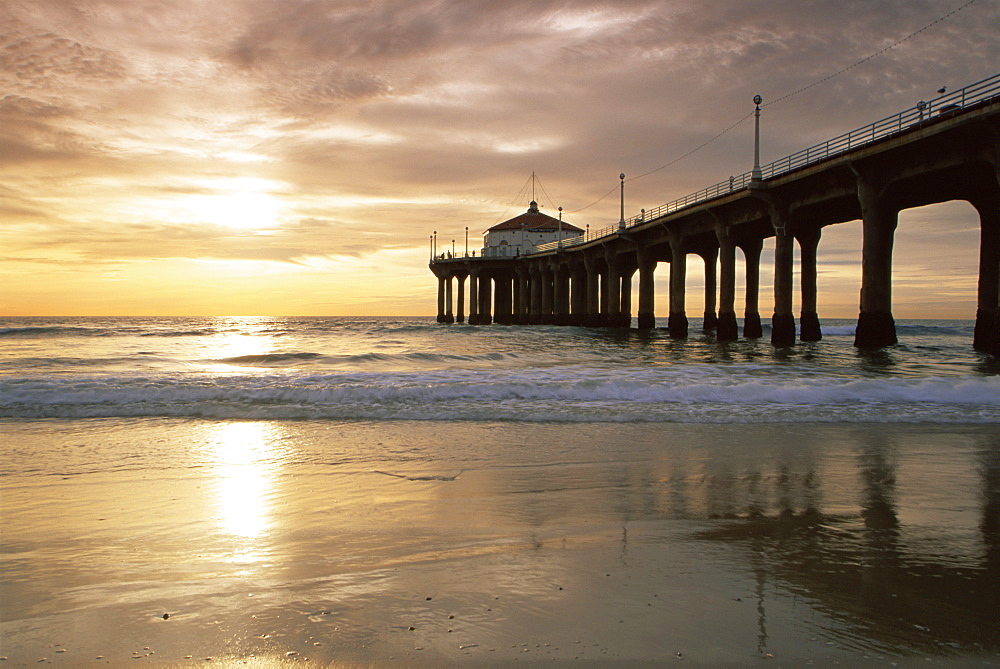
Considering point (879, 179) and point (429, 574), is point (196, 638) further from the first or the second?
point (879, 179)

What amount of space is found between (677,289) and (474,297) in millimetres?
39752

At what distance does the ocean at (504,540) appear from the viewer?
2.61 metres

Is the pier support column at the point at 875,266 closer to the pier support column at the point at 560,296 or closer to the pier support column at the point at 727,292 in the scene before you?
the pier support column at the point at 727,292

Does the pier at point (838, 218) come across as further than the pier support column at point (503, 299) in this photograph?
No

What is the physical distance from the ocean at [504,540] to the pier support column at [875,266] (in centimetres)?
1811

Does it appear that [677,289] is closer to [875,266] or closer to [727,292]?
[727,292]

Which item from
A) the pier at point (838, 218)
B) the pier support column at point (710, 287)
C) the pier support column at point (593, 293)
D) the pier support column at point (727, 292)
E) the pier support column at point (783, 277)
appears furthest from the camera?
the pier support column at point (593, 293)

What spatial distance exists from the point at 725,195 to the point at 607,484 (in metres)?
33.1

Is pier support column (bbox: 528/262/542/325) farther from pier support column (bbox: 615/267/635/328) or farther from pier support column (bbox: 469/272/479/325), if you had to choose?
pier support column (bbox: 615/267/635/328)

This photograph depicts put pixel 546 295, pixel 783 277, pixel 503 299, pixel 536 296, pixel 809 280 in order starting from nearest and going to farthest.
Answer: pixel 783 277, pixel 809 280, pixel 546 295, pixel 536 296, pixel 503 299

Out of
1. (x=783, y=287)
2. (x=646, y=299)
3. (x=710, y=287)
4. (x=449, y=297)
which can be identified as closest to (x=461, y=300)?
(x=449, y=297)

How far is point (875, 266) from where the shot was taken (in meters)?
25.6

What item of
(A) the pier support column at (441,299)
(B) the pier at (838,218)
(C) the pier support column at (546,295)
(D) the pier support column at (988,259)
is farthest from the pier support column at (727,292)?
(A) the pier support column at (441,299)

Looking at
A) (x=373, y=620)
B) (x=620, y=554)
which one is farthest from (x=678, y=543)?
(x=373, y=620)
